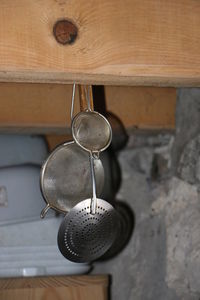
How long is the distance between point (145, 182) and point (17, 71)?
1167 millimetres

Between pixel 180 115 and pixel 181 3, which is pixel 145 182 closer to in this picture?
pixel 180 115

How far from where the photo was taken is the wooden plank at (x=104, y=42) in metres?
1.08

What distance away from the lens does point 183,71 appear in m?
1.18

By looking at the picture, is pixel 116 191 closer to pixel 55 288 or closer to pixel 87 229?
pixel 55 288

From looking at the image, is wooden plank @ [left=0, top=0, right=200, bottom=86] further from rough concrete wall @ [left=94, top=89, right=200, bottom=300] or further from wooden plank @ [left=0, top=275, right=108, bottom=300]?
wooden plank @ [left=0, top=275, right=108, bottom=300]

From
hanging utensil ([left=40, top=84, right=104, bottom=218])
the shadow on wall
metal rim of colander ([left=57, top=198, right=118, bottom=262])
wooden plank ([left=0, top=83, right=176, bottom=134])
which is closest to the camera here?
metal rim of colander ([left=57, top=198, right=118, bottom=262])

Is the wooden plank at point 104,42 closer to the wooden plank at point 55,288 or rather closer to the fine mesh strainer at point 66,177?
the fine mesh strainer at point 66,177

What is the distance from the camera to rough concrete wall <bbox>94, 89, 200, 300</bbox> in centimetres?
178

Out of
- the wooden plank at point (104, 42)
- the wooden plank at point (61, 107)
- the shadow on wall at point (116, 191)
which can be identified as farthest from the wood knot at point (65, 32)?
the shadow on wall at point (116, 191)

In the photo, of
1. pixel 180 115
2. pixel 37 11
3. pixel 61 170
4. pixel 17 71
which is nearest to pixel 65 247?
pixel 61 170

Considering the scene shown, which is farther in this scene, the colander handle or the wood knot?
the colander handle

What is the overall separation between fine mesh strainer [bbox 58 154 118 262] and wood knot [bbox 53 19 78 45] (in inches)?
14.7

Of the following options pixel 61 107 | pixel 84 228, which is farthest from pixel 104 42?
pixel 61 107

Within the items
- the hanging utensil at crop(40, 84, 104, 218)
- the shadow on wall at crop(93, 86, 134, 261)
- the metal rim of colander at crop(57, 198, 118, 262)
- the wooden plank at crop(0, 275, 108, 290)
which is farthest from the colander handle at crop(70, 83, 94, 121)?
the wooden plank at crop(0, 275, 108, 290)
